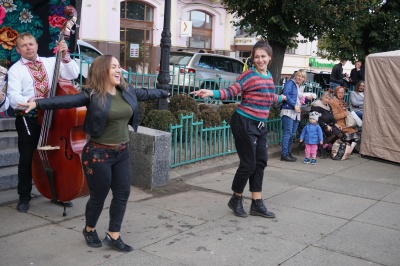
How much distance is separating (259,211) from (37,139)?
7.75ft

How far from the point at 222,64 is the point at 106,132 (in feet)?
38.3

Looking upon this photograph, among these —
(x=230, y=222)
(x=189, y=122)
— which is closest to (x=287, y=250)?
(x=230, y=222)

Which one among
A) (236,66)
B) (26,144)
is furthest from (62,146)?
(236,66)

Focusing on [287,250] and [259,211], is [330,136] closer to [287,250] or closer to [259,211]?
[259,211]

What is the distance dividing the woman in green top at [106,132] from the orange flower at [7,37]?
260 centimetres

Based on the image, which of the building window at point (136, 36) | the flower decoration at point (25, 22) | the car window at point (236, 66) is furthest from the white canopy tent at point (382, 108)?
the building window at point (136, 36)

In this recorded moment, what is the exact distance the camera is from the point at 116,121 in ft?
13.2

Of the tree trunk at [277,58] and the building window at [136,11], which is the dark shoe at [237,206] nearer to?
the tree trunk at [277,58]

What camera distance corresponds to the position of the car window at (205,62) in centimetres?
1465

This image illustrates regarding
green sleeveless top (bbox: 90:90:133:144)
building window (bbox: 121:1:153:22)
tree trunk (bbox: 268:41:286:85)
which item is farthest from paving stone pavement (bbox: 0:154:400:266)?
building window (bbox: 121:1:153:22)

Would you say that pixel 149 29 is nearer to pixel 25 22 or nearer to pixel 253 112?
pixel 25 22

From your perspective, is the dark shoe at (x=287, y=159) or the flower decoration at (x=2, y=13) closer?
the flower decoration at (x=2, y=13)

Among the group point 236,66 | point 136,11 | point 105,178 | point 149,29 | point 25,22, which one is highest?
point 136,11

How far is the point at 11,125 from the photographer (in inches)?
254
